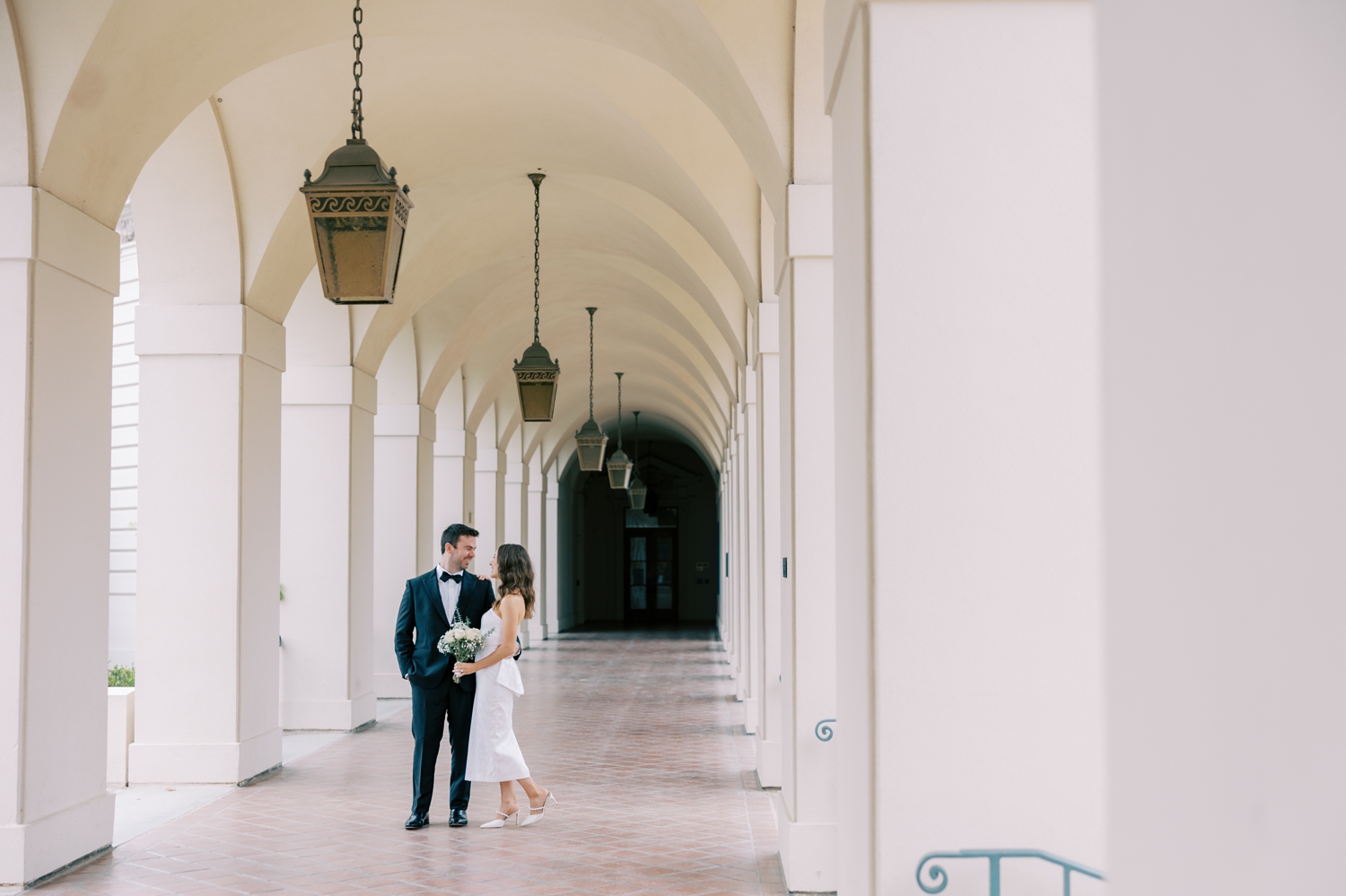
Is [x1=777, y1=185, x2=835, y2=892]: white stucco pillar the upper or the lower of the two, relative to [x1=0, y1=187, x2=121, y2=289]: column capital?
lower

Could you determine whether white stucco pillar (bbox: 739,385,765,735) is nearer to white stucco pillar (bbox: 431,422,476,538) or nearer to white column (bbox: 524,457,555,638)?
white stucco pillar (bbox: 431,422,476,538)

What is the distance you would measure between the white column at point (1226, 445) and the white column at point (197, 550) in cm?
818

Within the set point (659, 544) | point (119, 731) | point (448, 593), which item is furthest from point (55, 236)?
point (659, 544)

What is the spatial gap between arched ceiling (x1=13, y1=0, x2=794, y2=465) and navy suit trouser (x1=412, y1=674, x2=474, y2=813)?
337 cm

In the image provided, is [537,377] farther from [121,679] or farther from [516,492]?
[516,492]

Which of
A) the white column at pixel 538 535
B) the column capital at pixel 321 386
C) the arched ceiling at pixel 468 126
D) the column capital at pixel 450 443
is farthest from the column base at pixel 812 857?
the white column at pixel 538 535

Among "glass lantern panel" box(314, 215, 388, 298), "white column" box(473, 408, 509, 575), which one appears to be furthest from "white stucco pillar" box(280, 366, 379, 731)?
"white column" box(473, 408, 509, 575)

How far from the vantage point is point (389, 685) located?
1381cm

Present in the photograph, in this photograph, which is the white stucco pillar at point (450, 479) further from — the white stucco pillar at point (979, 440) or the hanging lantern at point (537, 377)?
the white stucco pillar at point (979, 440)

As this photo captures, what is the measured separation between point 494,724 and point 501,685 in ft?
0.77

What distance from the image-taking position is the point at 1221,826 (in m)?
1.11

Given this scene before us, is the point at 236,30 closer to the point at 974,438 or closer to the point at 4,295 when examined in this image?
the point at 4,295

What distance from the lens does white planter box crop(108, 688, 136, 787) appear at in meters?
8.33

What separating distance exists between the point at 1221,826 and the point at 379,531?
13517mm
